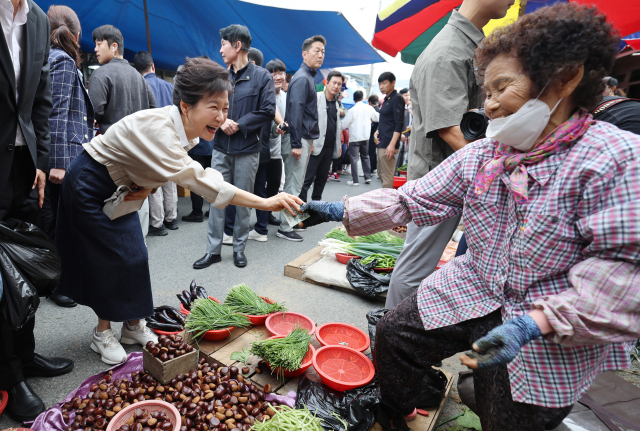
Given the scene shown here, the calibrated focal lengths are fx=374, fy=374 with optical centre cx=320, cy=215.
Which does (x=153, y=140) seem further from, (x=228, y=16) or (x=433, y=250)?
(x=228, y=16)

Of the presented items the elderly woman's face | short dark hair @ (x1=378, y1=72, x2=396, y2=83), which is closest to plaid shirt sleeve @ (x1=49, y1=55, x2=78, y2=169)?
the elderly woman's face

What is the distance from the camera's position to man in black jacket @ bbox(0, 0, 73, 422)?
177cm

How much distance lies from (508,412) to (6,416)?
2.38 m

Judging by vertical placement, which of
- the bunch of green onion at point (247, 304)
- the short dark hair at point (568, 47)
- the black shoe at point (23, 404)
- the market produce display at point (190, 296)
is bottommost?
the black shoe at point (23, 404)

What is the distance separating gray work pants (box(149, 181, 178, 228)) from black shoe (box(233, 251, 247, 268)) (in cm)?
132

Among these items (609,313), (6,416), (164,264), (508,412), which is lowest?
(164,264)

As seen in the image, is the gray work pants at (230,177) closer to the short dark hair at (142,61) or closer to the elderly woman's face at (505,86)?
the short dark hair at (142,61)

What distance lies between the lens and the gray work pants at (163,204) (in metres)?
4.67

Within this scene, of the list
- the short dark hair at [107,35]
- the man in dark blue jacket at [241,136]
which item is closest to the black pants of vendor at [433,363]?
the man in dark blue jacket at [241,136]

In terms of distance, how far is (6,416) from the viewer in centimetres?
192

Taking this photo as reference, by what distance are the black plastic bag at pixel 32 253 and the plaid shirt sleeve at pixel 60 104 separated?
3.31 ft

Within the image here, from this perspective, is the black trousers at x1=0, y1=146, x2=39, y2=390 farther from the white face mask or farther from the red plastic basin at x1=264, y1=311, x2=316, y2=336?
the white face mask

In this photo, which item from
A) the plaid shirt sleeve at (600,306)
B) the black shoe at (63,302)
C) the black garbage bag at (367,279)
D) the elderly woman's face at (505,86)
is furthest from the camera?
the black garbage bag at (367,279)

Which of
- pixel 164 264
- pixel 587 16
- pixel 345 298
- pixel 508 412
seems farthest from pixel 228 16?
pixel 508 412
